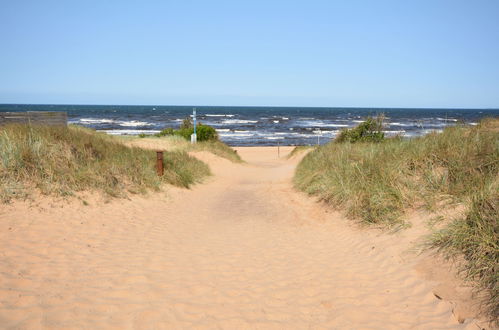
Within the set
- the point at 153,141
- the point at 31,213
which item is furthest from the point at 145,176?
the point at 153,141

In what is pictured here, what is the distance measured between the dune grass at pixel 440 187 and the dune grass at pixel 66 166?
5.54m

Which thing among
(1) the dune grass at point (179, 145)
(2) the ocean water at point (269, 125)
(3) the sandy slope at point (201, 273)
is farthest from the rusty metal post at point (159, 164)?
(1) the dune grass at point (179, 145)

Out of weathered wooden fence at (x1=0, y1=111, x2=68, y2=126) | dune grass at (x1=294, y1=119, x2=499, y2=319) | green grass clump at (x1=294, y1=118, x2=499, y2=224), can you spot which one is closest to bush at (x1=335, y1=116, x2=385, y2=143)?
dune grass at (x1=294, y1=119, x2=499, y2=319)

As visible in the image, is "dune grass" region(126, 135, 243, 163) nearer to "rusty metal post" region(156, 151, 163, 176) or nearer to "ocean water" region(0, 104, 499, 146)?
"rusty metal post" region(156, 151, 163, 176)

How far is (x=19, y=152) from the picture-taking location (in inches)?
336

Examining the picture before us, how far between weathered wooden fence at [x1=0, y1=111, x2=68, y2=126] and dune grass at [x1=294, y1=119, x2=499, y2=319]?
40.2ft

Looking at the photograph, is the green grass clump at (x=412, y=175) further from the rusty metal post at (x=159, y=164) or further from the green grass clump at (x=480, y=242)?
the rusty metal post at (x=159, y=164)

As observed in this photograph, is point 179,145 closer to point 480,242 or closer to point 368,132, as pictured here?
point 368,132

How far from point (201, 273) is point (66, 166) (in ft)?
18.6

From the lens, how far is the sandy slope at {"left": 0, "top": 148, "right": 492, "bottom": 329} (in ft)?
13.9

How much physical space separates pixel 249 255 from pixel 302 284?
149 cm

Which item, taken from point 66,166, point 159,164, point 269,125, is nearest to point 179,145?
point 159,164

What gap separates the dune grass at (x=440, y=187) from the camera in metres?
4.73

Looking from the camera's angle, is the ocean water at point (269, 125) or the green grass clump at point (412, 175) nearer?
the green grass clump at point (412, 175)
